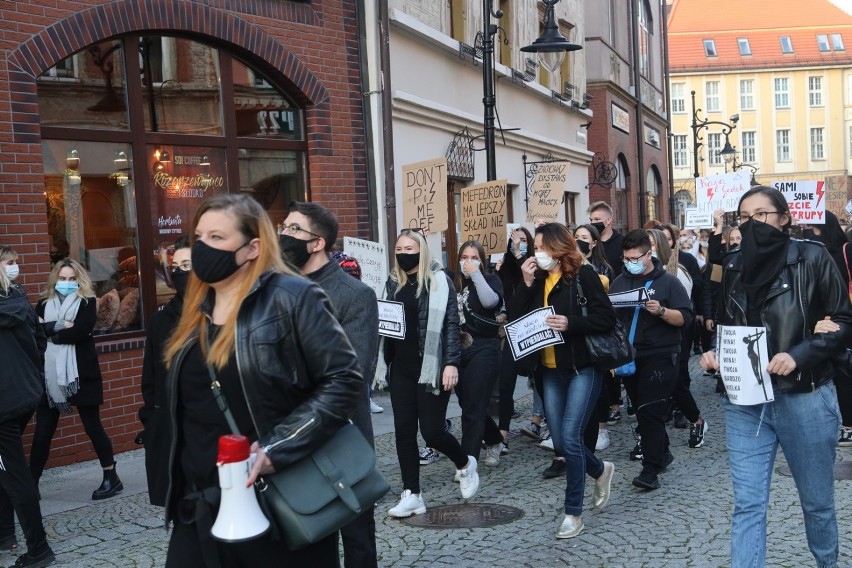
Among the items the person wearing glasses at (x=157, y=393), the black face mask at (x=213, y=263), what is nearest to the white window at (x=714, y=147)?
the person wearing glasses at (x=157, y=393)

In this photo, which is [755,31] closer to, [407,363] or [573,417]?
[407,363]

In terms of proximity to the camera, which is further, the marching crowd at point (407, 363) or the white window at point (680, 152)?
the white window at point (680, 152)

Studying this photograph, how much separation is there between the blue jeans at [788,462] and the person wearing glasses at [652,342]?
2.82 m

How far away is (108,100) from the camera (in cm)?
966

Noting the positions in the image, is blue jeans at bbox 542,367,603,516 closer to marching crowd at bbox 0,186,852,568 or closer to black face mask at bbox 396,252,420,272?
marching crowd at bbox 0,186,852,568

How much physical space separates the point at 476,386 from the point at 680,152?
73.3 metres

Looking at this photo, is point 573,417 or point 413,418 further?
point 413,418

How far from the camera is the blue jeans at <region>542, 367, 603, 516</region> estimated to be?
6258mm

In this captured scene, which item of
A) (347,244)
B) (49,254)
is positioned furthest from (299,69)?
(49,254)

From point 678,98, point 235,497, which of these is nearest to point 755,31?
point 678,98

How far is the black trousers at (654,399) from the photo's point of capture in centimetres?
750

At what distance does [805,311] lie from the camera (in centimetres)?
450

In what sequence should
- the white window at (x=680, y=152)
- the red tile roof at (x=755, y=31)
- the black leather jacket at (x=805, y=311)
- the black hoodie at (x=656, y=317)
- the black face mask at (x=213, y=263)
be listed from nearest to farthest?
the black face mask at (x=213, y=263), the black leather jacket at (x=805, y=311), the black hoodie at (x=656, y=317), the white window at (x=680, y=152), the red tile roof at (x=755, y=31)

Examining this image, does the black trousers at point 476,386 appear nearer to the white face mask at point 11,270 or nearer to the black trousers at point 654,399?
the black trousers at point 654,399
